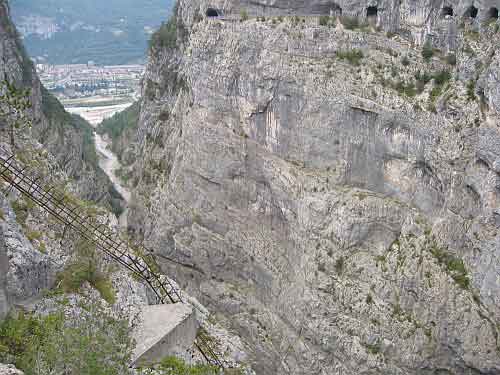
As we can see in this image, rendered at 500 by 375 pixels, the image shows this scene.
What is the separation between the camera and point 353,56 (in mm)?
31859

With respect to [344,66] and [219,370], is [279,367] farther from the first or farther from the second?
[344,66]

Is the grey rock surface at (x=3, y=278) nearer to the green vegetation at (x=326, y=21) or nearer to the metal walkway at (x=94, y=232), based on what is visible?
the metal walkway at (x=94, y=232)

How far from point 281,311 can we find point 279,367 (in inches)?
132

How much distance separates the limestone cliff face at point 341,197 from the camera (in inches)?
1037

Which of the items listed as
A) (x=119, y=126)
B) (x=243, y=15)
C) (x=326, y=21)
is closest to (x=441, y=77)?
(x=326, y=21)

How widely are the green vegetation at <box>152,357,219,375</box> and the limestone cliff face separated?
49.0ft

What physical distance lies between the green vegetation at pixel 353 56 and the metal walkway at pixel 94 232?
1731 centimetres

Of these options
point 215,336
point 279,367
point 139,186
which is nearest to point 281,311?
point 279,367

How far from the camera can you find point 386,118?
29344 millimetres

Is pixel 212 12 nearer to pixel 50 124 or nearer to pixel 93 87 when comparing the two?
pixel 50 124

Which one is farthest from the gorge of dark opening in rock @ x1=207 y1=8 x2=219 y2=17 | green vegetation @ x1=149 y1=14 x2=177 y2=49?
green vegetation @ x1=149 y1=14 x2=177 y2=49

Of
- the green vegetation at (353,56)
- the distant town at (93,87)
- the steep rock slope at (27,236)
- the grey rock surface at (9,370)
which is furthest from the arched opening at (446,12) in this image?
the distant town at (93,87)

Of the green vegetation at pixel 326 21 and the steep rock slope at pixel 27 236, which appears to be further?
the green vegetation at pixel 326 21

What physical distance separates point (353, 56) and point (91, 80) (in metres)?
148
